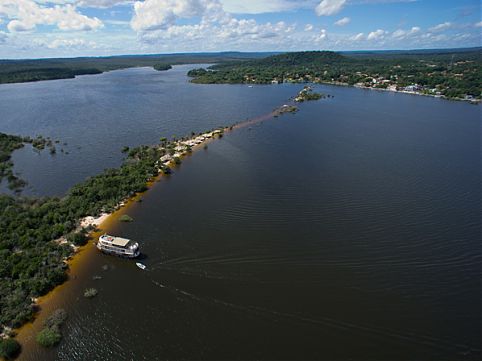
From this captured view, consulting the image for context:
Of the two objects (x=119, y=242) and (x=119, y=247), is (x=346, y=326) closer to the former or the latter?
(x=119, y=247)

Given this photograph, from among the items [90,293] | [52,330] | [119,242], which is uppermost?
[119,242]

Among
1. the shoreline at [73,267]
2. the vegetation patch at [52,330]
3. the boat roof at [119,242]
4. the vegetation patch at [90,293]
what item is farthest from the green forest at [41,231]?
the boat roof at [119,242]

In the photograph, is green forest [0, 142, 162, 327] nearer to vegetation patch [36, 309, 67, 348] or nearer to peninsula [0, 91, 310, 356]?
peninsula [0, 91, 310, 356]

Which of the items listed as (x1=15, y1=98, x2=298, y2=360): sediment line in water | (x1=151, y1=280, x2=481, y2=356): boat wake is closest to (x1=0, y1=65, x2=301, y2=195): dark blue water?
(x1=15, y1=98, x2=298, y2=360): sediment line in water

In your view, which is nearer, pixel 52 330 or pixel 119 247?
pixel 52 330

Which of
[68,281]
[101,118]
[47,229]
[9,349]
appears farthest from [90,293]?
[101,118]

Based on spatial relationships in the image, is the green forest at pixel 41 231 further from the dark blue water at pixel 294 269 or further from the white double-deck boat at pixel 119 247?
the white double-deck boat at pixel 119 247
